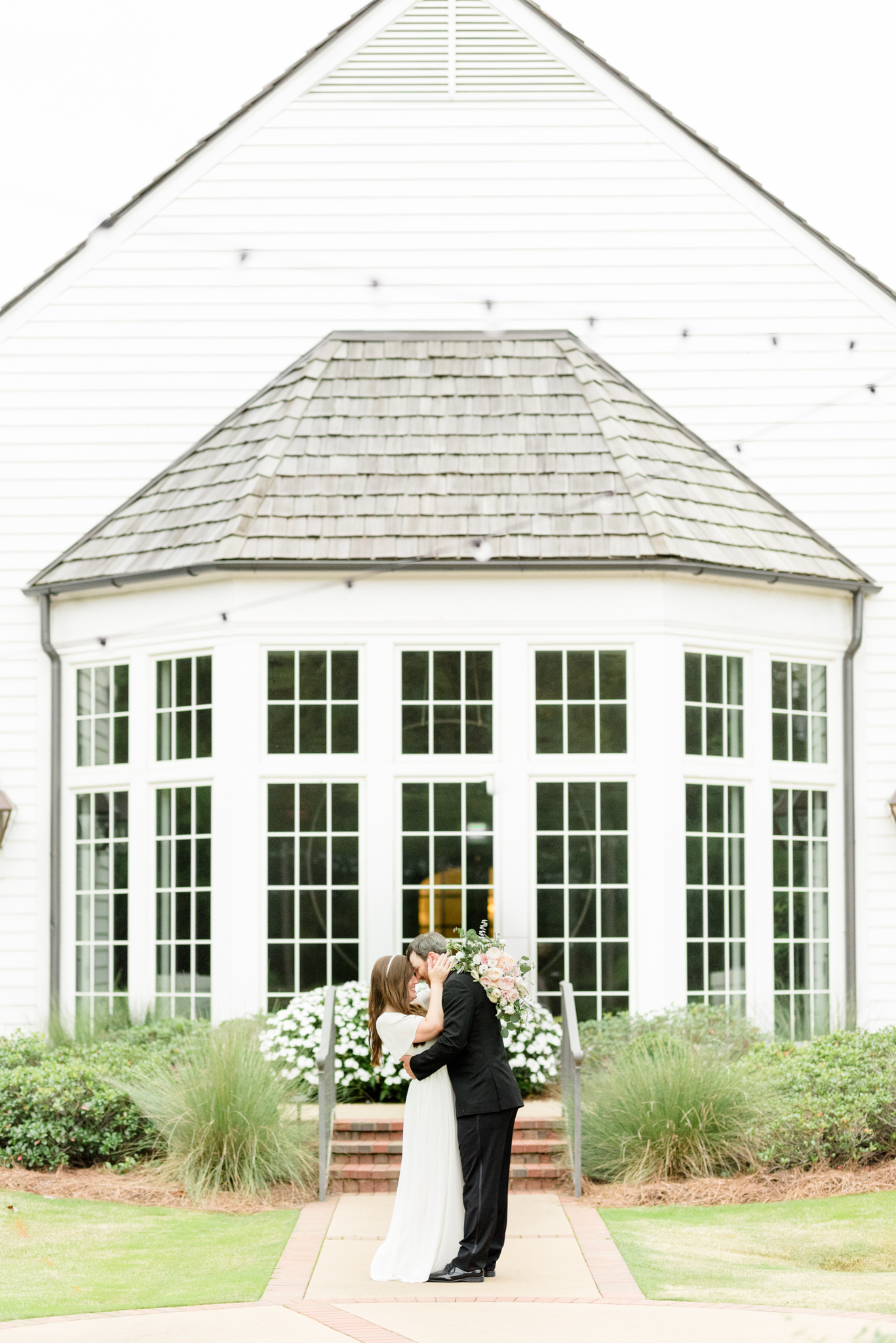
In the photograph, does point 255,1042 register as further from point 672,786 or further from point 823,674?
point 823,674

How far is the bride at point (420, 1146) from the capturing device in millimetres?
6816

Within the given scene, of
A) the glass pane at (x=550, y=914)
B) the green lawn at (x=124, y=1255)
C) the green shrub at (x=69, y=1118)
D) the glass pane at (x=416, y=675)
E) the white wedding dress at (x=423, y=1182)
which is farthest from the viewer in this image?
the glass pane at (x=416, y=675)

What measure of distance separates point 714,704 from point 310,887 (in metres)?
3.24

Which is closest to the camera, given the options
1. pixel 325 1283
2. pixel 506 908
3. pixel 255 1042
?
pixel 325 1283

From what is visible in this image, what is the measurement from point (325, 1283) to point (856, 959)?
6.35 metres

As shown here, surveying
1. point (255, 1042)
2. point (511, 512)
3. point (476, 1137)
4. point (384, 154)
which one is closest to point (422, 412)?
point (511, 512)

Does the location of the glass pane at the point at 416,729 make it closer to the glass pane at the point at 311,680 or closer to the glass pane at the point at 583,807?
the glass pane at the point at 311,680

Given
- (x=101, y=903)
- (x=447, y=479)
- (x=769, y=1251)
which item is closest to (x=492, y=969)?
(x=769, y=1251)

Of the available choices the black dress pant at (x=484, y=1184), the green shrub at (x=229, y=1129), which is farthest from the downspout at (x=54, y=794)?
the black dress pant at (x=484, y=1184)

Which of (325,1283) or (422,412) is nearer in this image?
(325,1283)

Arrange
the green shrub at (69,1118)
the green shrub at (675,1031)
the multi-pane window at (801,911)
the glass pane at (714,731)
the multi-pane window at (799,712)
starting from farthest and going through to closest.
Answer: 1. the multi-pane window at (799,712)
2. the multi-pane window at (801,911)
3. the glass pane at (714,731)
4. the green shrub at (675,1031)
5. the green shrub at (69,1118)

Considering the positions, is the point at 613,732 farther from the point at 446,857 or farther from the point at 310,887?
the point at 310,887

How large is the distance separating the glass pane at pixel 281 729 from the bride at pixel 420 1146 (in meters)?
4.06

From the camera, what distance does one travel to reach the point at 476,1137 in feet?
22.4
